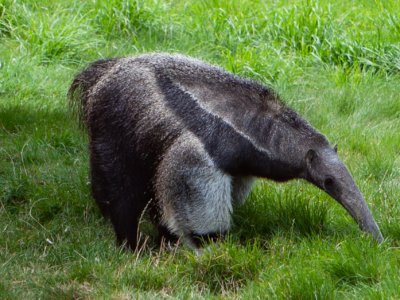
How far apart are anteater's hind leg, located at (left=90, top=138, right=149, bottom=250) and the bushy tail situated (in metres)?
0.59

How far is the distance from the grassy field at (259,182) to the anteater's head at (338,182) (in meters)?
0.14

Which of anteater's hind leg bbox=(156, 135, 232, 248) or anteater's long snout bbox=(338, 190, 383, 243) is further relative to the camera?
anteater's hind leg bbox=(156, 135, 232, 248)

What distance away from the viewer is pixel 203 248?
6.39 metres

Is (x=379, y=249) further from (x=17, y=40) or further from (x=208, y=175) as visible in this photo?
(x=17, y=40)

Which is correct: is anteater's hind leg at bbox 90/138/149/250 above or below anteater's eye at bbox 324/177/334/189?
below

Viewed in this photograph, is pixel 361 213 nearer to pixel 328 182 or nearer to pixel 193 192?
pixel 328 182

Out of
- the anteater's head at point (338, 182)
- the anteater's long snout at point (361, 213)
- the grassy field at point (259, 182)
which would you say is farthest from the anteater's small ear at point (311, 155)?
the grassy field at point (259, 182)

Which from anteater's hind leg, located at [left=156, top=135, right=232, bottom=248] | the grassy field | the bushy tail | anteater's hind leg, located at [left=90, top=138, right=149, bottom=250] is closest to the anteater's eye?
the grassy field

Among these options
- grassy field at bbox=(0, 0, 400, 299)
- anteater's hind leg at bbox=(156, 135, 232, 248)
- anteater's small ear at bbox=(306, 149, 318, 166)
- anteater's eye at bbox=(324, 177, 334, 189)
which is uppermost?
anteater's small ear at bbox=(306, 149, 318, 166)

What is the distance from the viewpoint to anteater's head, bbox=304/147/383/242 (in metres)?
6.16

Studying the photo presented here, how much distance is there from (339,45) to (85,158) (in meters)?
3.71

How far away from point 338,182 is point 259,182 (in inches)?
54.0

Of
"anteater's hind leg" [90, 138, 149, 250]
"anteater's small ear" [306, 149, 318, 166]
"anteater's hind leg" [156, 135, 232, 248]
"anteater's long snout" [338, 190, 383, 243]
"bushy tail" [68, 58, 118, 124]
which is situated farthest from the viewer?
"bushy tail" [68, 58, 118, 124]

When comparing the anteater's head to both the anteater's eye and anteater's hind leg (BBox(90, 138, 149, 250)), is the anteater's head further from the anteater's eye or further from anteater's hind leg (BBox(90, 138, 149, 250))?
anteater's hind leg (BBox(90, 138, 149, 250))
